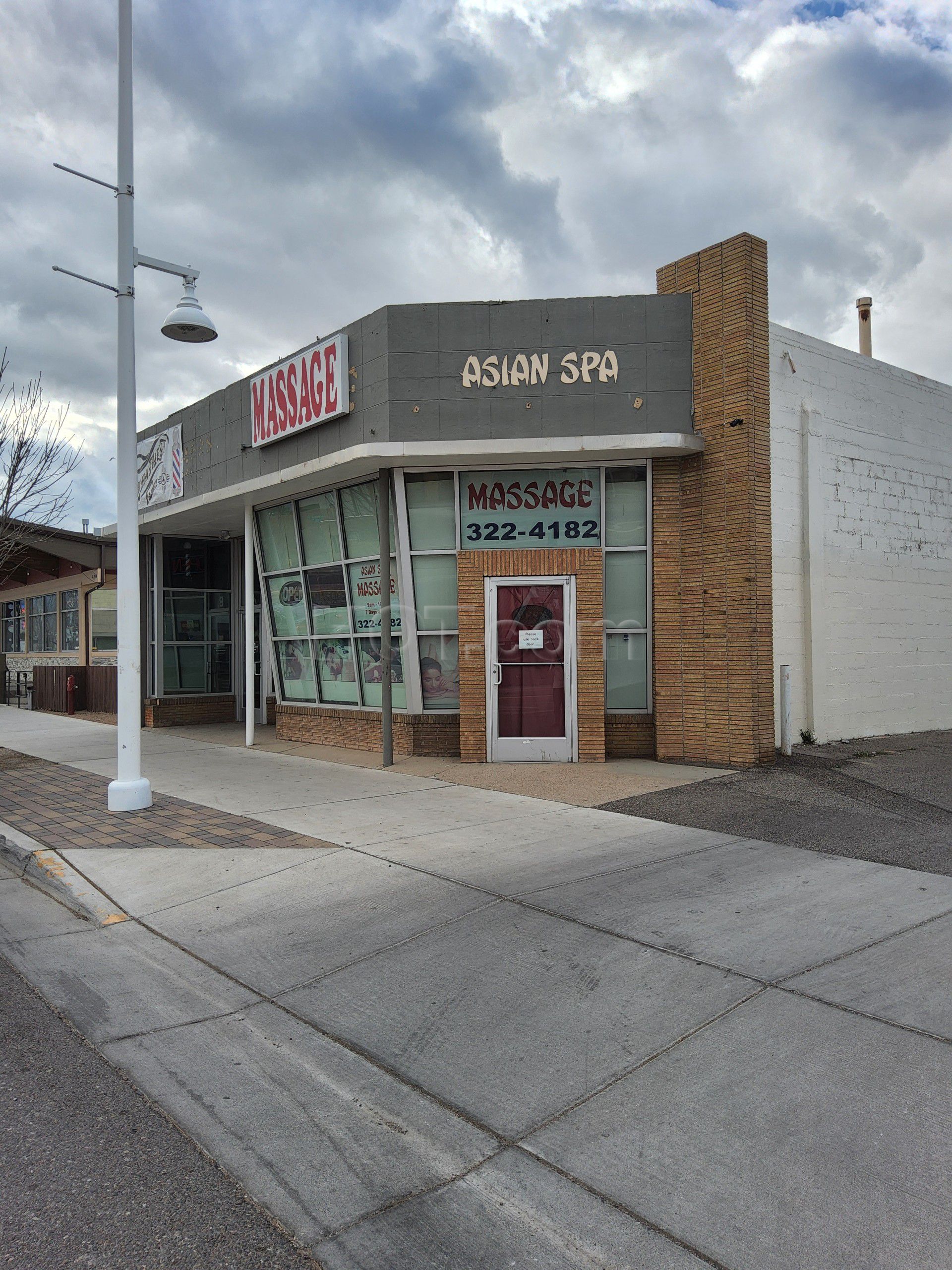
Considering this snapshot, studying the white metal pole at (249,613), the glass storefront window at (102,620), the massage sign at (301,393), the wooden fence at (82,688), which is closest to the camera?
the massage sign at (301,393)

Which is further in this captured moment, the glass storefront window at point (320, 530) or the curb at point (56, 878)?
the glass storefront window at point (320, 530)

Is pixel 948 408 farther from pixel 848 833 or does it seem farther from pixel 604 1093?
pixel 604 1093

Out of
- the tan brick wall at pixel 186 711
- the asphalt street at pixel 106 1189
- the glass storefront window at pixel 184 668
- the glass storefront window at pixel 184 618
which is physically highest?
the glass storefront window at pixel 184 618

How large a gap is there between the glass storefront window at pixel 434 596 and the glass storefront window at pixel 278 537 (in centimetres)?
289

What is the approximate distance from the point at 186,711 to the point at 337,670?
5.50m

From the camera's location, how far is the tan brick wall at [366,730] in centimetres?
1174

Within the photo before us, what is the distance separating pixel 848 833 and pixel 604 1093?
4.70m

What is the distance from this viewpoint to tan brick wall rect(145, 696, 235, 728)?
17062 mm

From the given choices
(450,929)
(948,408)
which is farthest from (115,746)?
(948,408)

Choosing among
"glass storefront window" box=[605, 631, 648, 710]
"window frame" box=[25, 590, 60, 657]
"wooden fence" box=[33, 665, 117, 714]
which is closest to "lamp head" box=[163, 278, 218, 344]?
"glass storefront window" box=[605, 631, 648, 710]

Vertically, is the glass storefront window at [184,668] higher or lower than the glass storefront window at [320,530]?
lower

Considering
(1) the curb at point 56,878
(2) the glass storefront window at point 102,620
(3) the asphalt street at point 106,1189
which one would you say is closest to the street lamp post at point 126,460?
(1) the curb at point 56,878

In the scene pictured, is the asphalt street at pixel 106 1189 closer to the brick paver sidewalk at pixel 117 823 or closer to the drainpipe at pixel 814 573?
the brick paver sidewalk at pixel 117 823

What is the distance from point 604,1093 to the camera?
3.52 m
